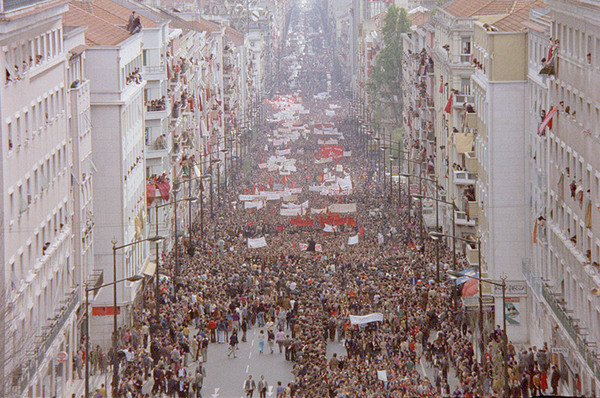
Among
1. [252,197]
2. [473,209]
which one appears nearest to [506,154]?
[473,209]

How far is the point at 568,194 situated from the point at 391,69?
10654cm

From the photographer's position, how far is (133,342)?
60500mm

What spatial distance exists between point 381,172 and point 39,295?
86003 mm

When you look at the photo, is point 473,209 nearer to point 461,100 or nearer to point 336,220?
point 461,100

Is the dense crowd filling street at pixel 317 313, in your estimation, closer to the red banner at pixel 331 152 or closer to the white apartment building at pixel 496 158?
the white apartment building at pixel 496 158

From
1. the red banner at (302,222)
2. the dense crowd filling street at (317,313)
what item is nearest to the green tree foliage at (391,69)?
the dense crowd filling street at (317,313)

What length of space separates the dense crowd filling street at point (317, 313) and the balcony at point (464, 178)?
387cm

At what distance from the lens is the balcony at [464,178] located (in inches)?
3081

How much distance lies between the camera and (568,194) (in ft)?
183

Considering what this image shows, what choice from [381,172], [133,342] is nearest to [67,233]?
[133,342]

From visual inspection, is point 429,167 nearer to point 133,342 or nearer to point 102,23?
point 102,23

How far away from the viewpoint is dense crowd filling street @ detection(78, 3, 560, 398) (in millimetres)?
52219

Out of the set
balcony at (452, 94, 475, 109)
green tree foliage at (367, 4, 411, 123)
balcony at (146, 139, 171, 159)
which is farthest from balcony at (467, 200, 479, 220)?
green tree foliage at (367, 4, 411, 123)

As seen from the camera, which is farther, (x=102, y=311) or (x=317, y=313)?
(x=102, y=311)
